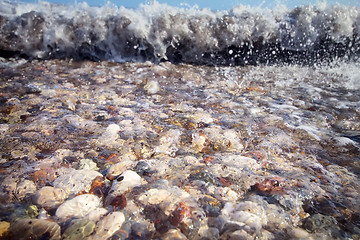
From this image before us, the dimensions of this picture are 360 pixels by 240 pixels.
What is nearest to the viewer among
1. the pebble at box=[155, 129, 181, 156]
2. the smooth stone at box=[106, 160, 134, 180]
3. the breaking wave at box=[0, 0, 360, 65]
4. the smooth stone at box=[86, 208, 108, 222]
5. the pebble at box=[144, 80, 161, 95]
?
the smooth stone at box=[86, 208, 108, 222]

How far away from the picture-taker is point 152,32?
4.23 meters

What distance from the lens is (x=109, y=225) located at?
0.81 meters

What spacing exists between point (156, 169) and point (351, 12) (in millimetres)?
5974

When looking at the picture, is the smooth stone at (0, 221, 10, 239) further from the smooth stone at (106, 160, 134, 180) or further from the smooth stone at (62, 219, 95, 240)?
the smooth stone at (106, 160, 134, 180)

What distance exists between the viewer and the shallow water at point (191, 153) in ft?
2.93

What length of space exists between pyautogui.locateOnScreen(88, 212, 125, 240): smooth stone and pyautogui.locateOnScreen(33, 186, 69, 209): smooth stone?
0.81 feet

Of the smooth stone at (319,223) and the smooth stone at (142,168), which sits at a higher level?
the smooth stone at (319,223)

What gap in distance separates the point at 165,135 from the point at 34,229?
0.95m

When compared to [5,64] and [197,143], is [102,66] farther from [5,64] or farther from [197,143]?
[197,143]

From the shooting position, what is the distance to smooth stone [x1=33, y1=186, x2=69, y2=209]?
0.90 metres

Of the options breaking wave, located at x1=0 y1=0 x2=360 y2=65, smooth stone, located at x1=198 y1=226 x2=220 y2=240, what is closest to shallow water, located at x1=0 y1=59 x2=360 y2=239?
smooth stone, located at x1=198 y1=226 x2=220 y2=240

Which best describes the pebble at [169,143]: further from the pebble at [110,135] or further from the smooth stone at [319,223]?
the smooth stone at [319,223]

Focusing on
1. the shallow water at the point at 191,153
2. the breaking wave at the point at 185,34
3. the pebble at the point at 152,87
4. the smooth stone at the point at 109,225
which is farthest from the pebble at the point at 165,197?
the breaking wave at the point at 185,34

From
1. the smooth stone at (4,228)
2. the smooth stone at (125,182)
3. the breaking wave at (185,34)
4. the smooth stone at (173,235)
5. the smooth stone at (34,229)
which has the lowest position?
the smooth stone at (4,228)
